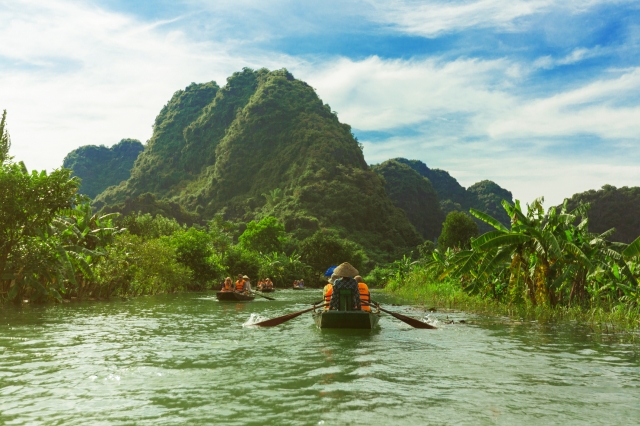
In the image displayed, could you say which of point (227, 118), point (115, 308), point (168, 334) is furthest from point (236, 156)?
point (168, 334)

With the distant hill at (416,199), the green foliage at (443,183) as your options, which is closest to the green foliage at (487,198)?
the green foliage at (443,183)

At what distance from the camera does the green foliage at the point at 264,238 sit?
261 feet

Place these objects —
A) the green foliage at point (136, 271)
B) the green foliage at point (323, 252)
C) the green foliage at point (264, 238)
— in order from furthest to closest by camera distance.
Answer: the green foliage at point (264, 238) → the green foliage at point (323, 252) → the green foliage at point (136, 271)

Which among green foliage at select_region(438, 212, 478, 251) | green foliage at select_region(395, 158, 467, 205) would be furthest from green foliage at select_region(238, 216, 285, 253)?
green foliage at select_region(395, 158, 467, 205)

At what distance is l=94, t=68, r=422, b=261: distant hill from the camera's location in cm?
11219

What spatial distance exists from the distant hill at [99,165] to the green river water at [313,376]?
588 feet

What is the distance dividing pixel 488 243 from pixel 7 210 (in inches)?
732

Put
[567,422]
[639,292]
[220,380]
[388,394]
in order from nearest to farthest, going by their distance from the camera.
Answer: [567,422] → [388,394] → [220,380] → [639,292]

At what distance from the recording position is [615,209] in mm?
85438

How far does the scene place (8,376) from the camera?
9.13 metres

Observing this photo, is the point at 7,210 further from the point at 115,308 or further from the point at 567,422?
the point at 567,422

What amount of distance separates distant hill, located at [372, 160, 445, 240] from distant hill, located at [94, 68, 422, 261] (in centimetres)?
1047

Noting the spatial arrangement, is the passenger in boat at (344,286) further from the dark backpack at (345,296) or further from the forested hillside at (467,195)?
the forested hillside at (467,195)

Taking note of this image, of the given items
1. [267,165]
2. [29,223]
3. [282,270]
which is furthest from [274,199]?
[29,223]
